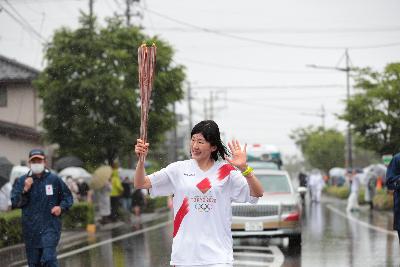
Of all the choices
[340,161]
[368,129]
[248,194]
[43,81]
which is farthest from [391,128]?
[340,161]

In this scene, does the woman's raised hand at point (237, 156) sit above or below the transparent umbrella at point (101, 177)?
above

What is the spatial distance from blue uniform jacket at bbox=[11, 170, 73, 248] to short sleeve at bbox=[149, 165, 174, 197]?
12.9 feet

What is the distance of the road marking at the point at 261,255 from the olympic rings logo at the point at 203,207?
670cm

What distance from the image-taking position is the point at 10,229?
15.8 meters

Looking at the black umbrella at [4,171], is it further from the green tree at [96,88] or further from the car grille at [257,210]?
the green tree at [96,88]

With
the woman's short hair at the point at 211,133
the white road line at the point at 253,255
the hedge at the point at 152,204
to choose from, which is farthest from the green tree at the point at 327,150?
the woman's short hair at the point at 211,133

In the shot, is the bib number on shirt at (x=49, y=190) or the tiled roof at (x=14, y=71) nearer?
the bib number on shirt at (x=49, y=190)

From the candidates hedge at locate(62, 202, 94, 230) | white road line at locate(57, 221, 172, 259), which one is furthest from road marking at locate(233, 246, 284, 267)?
hedge at locate(62, 202, 94, 230)

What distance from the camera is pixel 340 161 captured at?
78062mm

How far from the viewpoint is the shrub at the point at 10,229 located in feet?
50.5

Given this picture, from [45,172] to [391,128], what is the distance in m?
25.0

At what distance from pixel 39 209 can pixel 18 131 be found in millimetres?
22449

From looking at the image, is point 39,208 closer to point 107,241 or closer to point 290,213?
point 290,213

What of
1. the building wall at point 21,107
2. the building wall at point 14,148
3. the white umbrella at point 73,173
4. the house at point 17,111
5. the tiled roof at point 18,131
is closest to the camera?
the white umbrella at point 73,173
